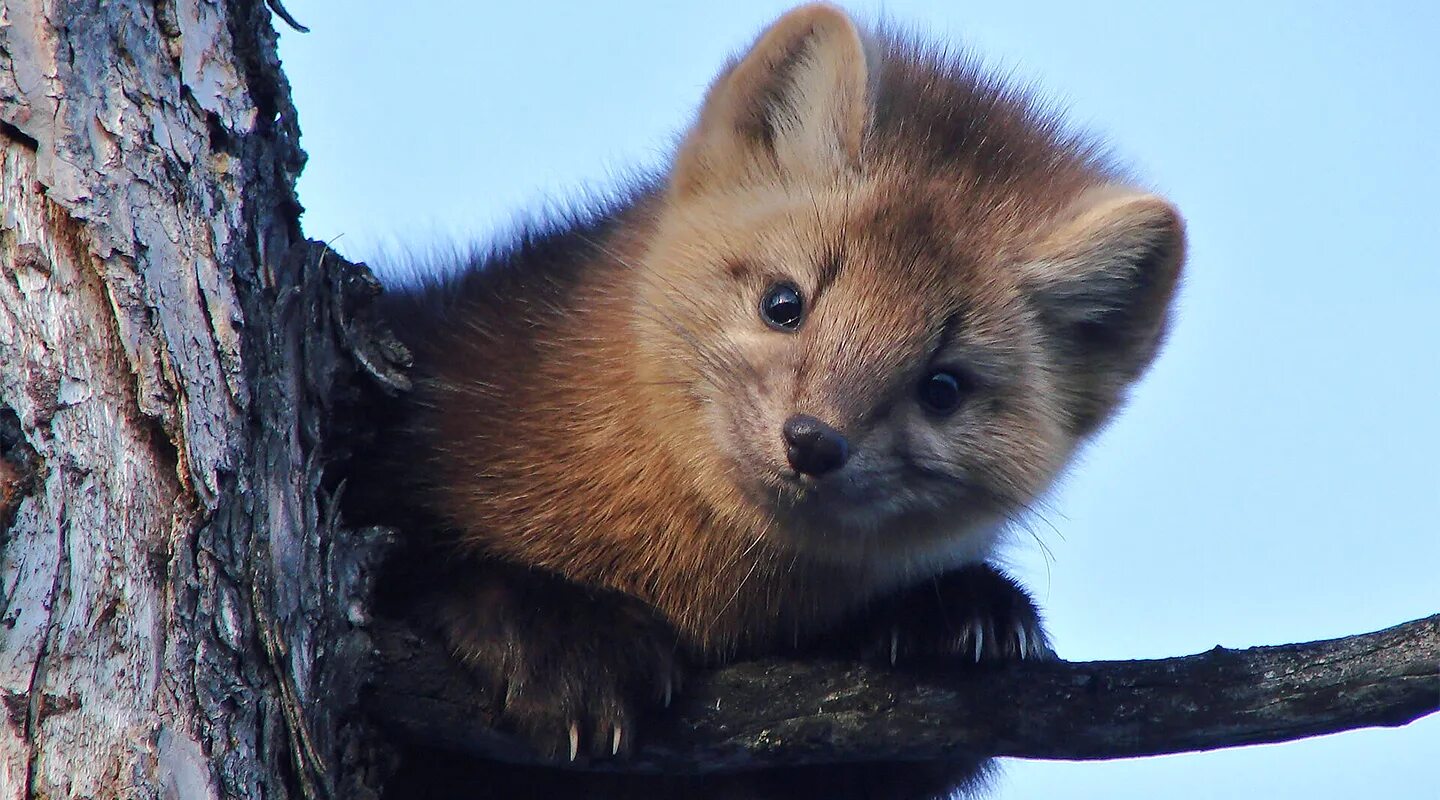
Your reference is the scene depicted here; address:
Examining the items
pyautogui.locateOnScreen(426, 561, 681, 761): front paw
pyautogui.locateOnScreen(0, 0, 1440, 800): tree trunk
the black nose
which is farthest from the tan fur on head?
pyautogui.locateOnScreen(0, 0, 1440, 800): tree trunk

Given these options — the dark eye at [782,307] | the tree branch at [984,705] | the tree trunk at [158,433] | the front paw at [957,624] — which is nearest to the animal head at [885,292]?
the dark eye at [782,307]

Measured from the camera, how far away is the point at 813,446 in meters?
3.85

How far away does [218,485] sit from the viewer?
345cm

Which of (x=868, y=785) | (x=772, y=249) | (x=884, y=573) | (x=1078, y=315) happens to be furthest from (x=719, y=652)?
(x=1078, y=315)

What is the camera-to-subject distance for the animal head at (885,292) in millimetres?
4102

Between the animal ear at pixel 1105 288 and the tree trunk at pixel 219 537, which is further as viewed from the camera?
the animal ear at pixel 1105 288

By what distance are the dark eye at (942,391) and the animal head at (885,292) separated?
10mm

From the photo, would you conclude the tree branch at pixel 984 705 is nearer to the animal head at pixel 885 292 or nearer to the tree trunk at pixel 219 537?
the tree trunk at pixel 219 537

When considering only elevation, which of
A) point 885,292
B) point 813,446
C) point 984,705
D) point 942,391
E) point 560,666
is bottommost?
point 984,705

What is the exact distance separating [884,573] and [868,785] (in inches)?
34.3

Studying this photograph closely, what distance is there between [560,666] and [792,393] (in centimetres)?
97

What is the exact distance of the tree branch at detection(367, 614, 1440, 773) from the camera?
369cm

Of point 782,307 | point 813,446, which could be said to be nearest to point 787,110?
point 782,307

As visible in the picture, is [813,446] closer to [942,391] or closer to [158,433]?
[942,391]
